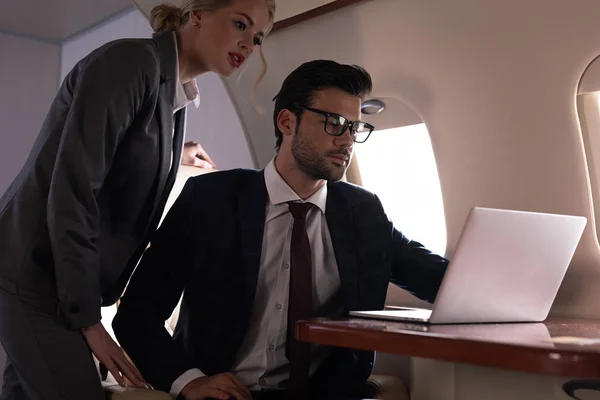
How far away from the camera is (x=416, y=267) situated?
204 centimetres

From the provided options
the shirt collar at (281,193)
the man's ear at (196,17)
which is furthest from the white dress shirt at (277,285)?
the man's ear at (196,17)

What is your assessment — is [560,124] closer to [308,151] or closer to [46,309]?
[308,151]

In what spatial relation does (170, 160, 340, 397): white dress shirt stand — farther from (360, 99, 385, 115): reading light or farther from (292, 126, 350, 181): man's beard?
(360, 99, 385, 115): reading light

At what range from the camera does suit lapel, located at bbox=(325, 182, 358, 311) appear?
6.26 feet

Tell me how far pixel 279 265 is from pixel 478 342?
89cm

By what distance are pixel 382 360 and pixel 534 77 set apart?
109 centimetres

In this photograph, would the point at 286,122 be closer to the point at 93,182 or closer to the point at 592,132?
the point at 93,182

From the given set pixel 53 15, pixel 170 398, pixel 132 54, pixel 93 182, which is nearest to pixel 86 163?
pixel 93 182

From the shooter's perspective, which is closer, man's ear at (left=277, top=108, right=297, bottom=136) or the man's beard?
the man's beard

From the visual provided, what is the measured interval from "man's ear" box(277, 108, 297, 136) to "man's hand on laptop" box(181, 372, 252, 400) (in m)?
0.76

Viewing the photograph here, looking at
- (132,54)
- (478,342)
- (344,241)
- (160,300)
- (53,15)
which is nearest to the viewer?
(478,342)

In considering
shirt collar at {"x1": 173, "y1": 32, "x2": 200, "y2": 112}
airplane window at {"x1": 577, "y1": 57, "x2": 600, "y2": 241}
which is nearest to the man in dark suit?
shirt collar at {"x1": 173, "y1": 32, "x2": 200, "y2": 112}

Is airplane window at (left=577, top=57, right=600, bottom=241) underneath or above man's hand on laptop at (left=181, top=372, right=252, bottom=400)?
above

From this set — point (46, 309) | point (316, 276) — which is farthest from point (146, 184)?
point (316, 276)
